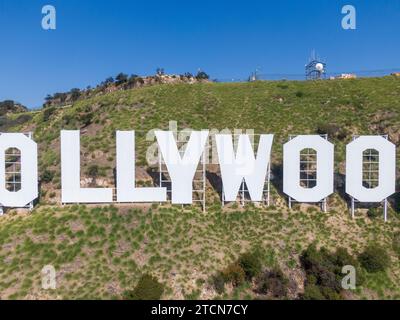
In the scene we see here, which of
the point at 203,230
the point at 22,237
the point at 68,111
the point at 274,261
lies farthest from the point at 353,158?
the point at 68,111

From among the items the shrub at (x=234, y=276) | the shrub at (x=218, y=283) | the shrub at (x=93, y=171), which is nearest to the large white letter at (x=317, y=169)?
the shrub at (x=234, y=276)

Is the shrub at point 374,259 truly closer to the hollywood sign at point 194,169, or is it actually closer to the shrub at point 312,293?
the hollywood sign at point 194,169

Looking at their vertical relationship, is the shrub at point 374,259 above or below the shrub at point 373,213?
below

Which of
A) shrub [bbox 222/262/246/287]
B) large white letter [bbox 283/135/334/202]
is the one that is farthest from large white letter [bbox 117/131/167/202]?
large white letter [bbox 283/135/334/202]

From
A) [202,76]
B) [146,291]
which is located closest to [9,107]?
[202,76]

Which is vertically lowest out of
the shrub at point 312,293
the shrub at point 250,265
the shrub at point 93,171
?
the shrub at point 312,293

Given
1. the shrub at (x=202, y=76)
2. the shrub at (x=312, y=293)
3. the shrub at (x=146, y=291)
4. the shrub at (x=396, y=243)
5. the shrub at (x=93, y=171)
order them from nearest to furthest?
the shrub at (x=146, y=291) → the shrub at (x=312, y=293) → the shrub at (x=396, y=243) → the shrub at (x=93, y=171) → the shrub at (x=202, y=76)

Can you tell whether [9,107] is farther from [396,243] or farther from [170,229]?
[396,243]
